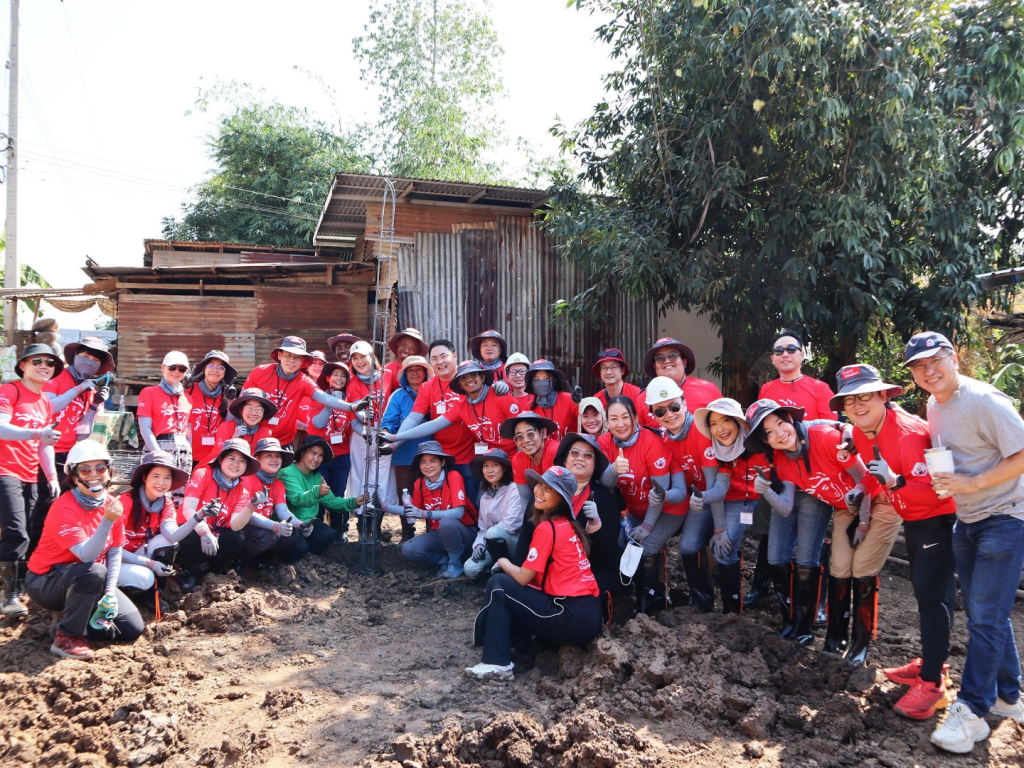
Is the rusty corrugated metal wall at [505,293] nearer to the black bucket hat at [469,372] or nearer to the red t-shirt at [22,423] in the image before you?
the black bucket hat at [469,372]

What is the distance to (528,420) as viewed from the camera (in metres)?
6.23

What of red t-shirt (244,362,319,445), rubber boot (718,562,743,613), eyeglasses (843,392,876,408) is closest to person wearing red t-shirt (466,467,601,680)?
rubber boot (718,562,743,613)

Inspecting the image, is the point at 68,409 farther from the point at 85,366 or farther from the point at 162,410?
the point at 162,410

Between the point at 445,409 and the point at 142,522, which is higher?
the point at 445,409

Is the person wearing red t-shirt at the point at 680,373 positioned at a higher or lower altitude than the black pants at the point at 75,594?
higher

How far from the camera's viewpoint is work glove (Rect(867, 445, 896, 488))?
14.3 ft

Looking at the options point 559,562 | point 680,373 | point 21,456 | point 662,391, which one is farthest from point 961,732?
point 21,456

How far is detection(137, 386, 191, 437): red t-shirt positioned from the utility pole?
11.1 m

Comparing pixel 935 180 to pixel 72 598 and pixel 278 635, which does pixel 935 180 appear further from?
pixel 72 598

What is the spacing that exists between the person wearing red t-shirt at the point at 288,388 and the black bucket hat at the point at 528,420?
1.84 meters

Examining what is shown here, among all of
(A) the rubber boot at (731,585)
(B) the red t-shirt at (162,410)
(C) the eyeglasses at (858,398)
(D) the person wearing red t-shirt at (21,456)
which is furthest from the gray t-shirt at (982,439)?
(D) the person wearing red t-shirt at (21,456)

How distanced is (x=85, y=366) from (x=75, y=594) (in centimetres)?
225

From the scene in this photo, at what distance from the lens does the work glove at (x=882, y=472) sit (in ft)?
14.3

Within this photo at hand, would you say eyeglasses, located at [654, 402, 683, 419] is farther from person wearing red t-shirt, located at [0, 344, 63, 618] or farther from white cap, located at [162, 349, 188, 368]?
person wearing red t-shirt, located at [0, 344, 63, 618]
